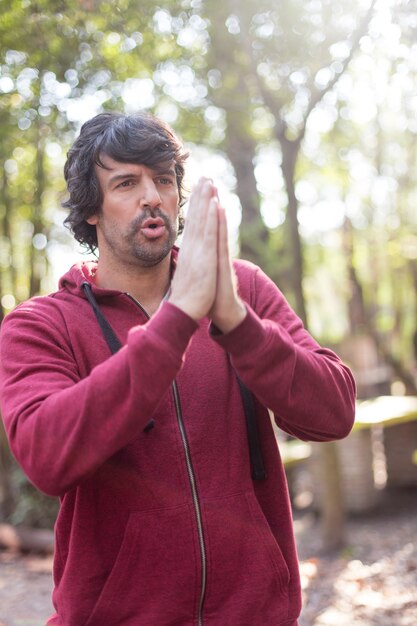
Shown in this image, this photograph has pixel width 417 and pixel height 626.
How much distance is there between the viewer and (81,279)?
8.31 feet

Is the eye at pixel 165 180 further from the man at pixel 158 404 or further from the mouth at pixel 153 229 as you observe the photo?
the mouth at pixel 153 229

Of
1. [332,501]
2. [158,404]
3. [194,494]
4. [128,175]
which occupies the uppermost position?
[128,175]

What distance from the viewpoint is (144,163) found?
8.03 feet

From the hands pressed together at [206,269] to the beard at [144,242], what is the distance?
400mm

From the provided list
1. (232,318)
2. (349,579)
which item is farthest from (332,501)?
(232,318)

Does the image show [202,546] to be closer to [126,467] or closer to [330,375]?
[126,467]

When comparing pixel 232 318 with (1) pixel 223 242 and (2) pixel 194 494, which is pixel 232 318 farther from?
(2) pixel 194 494

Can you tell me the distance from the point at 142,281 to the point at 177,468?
2.03ft

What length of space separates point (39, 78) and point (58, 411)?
22.1ft

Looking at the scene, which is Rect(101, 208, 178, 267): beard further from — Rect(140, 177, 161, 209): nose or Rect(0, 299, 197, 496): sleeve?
Rect(0, 299, 197, 496): sleeve

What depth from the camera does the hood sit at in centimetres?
248

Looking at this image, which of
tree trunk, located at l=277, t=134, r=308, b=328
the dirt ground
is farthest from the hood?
tree trunk, located at l=277, t=134, r=308, b=328

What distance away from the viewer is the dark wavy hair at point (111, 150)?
8.09 feet

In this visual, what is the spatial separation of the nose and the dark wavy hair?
0.07 metres
